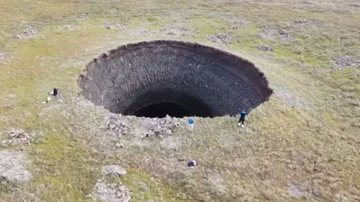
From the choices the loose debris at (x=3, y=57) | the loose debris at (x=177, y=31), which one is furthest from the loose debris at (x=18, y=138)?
the loose debris at (x=177, y=31)

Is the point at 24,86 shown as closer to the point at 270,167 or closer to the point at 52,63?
the point at 52,63

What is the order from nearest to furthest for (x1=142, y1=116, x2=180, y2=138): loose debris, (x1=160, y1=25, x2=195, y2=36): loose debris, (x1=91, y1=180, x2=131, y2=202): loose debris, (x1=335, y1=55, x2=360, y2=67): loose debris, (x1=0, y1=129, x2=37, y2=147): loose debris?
1. (x1=91, y1=180, x2=131, y2=202): loose debris
2. (x1=0, y1=129, x2=37, y2=147): loose debris
3. (x1=142, y1=116, x2=180, y2=138): loose debris
4. (x1=335, y1=55, x2=360, y2=67): loose debris
5. (x1=160, y1=25, x2=195, y2=36): loose debris

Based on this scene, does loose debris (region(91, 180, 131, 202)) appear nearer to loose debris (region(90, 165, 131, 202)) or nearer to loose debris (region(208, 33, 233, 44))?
loose debris (region(90, 165, 131, 202))

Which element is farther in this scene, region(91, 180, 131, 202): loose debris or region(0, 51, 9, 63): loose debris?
region(0, 51, 9, 63): loose debris

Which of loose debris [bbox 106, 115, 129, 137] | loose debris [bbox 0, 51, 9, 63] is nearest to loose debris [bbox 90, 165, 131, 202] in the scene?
loose debris [bbox 106, 115, 129, 137]

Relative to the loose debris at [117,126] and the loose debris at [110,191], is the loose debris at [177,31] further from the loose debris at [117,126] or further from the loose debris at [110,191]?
the loose debris at [110,191]

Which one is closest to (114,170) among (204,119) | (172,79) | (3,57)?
(204,119)

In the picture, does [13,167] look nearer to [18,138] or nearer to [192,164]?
[18,138]
